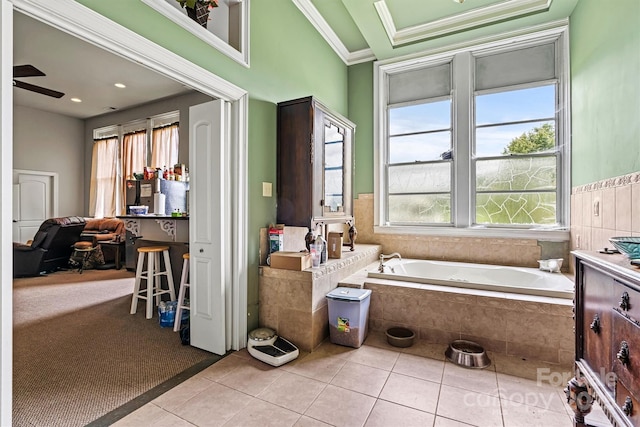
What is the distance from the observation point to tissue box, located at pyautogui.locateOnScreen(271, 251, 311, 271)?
7.81 ft

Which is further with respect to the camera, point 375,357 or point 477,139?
point 477,139

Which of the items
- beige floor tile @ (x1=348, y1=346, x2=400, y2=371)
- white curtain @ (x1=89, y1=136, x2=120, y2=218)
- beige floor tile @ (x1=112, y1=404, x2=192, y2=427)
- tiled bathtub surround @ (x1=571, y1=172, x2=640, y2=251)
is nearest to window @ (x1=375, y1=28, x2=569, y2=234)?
tiled bathtub surround @ (x1=571, y1=172, x2=640, y2=251)

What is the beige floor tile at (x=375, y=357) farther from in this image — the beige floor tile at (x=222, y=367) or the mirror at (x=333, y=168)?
the mirror at (x=333, y=168)

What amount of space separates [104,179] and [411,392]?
290 inches

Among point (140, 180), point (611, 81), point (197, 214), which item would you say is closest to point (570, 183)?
point (611, 81)

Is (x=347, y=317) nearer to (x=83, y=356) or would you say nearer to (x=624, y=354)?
(x=624, y=354)

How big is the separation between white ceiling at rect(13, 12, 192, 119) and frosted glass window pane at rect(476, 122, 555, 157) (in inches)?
172

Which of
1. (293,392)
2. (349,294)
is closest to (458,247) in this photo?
(349,294)

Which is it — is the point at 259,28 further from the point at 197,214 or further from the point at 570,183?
the point at 570,183

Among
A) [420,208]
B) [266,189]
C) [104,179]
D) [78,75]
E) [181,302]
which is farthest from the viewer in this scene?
[104,179]

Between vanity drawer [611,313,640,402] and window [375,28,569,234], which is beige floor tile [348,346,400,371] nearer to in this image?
vanity drawer [611,313,640,402]

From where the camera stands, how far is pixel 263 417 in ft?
5.19

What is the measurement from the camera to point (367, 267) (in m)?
3.40

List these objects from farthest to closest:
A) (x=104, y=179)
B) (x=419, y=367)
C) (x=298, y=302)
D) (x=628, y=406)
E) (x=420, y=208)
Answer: (x=104, y=179)
(x=420, y=208)
(x=298, y=302)
(x=419, y=367)
(x=628, y=406)
